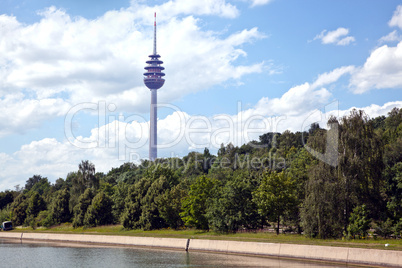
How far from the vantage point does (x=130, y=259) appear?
62906 mm

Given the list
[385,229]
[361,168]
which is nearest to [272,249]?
[385,229]

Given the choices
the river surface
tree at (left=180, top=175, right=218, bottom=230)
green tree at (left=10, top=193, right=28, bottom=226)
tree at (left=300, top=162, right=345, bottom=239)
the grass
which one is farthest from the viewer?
green tree at (left=10, top=193, right=28, bottom=226)

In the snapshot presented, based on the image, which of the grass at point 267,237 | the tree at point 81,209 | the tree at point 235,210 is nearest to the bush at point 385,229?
the grass at point 267,237

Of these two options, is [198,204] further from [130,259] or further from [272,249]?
[272,249]

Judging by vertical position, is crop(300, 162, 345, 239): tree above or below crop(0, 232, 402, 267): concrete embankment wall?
above

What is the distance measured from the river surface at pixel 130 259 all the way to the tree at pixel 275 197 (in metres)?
10.2

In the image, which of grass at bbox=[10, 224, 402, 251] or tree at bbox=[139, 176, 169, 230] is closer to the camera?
grass at bbox=[10, 224, 402, 251]

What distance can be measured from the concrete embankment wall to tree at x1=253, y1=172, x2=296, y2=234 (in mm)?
7810

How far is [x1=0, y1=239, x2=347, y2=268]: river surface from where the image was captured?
55438 millimetres

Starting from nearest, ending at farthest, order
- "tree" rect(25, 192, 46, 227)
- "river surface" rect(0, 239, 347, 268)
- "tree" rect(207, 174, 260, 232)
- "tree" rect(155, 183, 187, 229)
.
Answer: "river surface" rect(0, 239, 347, 268) < "tree" rect(207, 174, 260, 232) < "tree" rect(155, 183, 187, 229) < "tree" rect(25, 192, 46, 227)

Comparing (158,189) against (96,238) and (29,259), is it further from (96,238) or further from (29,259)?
(29,259)

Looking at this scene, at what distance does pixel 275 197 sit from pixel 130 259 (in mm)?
21700

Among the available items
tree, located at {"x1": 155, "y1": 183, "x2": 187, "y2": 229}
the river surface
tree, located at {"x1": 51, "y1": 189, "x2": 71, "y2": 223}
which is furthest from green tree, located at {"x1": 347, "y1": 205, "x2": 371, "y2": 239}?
tree, located at {"x1": 51, "y1": 189, "x2": 71, "y2": 223}

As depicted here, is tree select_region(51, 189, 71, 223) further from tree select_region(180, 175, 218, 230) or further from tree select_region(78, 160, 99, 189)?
tree select_region(180, 175, 218, 230)
